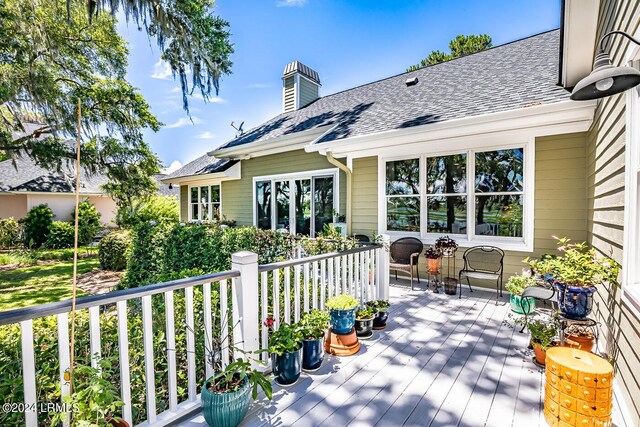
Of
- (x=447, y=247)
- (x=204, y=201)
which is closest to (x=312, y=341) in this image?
(x=447, y=247)

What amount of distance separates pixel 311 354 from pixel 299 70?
37.3 ft

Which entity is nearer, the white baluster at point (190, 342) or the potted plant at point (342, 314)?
the white baluster at point (190, 342)

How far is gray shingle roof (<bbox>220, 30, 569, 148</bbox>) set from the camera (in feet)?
16.0

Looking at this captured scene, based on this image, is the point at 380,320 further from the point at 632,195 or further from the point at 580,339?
the point at 632,195

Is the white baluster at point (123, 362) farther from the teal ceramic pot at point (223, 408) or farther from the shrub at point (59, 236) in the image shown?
the shrub at point (59, 236)

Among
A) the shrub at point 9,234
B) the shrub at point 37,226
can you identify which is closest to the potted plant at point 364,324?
the shrub at point 37,226

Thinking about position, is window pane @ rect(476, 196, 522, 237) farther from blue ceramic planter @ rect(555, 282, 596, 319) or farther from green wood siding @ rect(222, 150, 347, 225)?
green wood siding @ rect(222, 150, 347, 225)

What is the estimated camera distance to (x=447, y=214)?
5.88 meters

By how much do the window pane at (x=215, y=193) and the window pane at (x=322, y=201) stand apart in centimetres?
492

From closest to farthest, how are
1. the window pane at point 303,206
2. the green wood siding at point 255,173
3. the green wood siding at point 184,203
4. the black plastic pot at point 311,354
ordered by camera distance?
the black plastic pot at point 311,354, the green wood siding at point 255,173, the window pane at point 303,206, the green wood siding at point 184,203

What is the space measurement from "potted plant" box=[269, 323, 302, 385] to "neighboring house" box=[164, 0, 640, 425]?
7.60ft

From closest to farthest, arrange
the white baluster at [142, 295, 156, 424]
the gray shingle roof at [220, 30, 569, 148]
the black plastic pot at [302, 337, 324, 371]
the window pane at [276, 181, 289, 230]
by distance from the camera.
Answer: the white baluster at [142, 295, 156, 424] < the black plastic pot at [302, 337, 324, 371] < the gray shingle roof at [220, 30, 569, 148] < the window pane at [276, 181, 289, 230]

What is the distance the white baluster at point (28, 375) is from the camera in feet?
4.99

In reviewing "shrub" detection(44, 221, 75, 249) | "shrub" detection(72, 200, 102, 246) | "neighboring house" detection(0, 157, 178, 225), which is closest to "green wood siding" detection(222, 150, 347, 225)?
"shrub" detection(72, 200, 102, 246)
